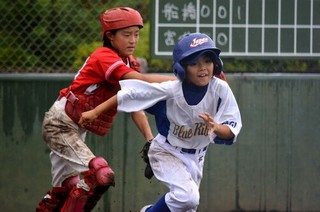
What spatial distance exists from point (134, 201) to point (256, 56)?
1.70 meters

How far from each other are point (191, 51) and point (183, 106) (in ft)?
1.33

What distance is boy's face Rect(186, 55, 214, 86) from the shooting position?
6805 millimetres

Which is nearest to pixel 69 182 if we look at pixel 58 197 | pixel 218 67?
pixel 58 197

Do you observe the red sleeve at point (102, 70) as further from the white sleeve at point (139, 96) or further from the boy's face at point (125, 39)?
the white sleeve at point (139, 96)

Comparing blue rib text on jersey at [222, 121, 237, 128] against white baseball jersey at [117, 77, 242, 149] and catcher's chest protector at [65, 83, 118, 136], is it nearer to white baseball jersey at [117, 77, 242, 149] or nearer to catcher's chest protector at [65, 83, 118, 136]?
white baseball jersey at [117, 77, 242, 149]

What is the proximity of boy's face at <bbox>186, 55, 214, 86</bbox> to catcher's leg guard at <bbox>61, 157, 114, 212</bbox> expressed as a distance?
3.18ft

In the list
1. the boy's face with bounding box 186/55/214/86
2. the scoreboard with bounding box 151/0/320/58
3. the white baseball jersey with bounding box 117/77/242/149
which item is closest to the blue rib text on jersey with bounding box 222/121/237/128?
the white baseball jersey with bounding box 117/77/242/149

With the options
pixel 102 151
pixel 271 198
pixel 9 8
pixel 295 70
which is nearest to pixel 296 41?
pixel 295 70

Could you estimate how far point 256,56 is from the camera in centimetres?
920

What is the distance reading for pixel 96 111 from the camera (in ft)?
22.3

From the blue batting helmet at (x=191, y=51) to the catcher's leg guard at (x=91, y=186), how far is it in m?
0.94

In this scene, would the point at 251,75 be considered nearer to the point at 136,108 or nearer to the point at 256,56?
the point at 256,56

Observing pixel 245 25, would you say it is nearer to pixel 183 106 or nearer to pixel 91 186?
pixel 183 106

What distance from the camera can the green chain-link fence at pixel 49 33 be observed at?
9.23m
